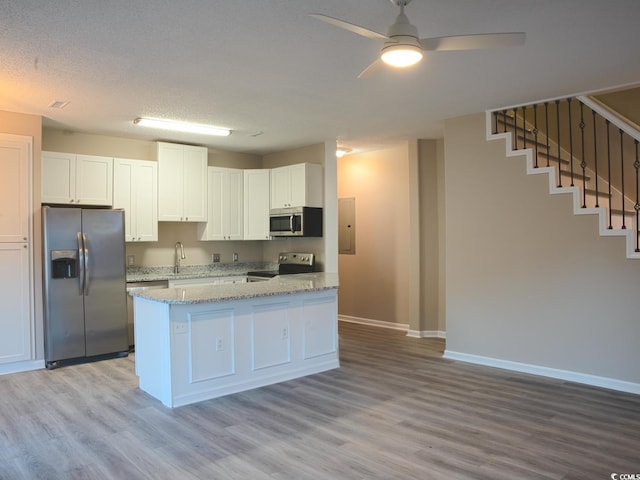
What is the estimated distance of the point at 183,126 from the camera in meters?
5.56

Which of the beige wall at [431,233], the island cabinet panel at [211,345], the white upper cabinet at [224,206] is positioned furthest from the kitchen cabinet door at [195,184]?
the beige wall at [431,233]

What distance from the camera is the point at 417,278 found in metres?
6.65

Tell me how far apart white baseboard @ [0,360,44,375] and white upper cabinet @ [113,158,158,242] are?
5.71 ft

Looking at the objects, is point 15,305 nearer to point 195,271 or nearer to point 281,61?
point 195,271

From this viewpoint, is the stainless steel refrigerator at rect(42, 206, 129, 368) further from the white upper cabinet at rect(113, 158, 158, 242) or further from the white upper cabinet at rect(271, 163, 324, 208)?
the white upper cabinet at rect(271, 163, 324, 208)

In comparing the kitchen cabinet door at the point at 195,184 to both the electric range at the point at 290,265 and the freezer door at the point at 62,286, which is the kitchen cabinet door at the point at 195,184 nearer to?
the electric range at the point at 290,265

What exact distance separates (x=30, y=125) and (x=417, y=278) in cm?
513

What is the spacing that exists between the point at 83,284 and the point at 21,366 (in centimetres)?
103

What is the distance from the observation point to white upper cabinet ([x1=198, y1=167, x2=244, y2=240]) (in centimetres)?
682

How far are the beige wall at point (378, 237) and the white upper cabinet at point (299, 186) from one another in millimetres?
1204

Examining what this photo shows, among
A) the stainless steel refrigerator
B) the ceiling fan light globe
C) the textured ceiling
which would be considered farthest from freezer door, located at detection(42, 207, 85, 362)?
the ceiling fan light globe

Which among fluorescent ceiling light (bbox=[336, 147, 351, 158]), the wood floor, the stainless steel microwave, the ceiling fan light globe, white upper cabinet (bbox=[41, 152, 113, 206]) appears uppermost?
fluorescent ceiling light (bbox=[336, 147, 351, 158])

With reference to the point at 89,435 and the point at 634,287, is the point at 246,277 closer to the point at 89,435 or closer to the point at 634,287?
the point at 89,435

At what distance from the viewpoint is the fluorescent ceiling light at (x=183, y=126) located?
529 centimetres
